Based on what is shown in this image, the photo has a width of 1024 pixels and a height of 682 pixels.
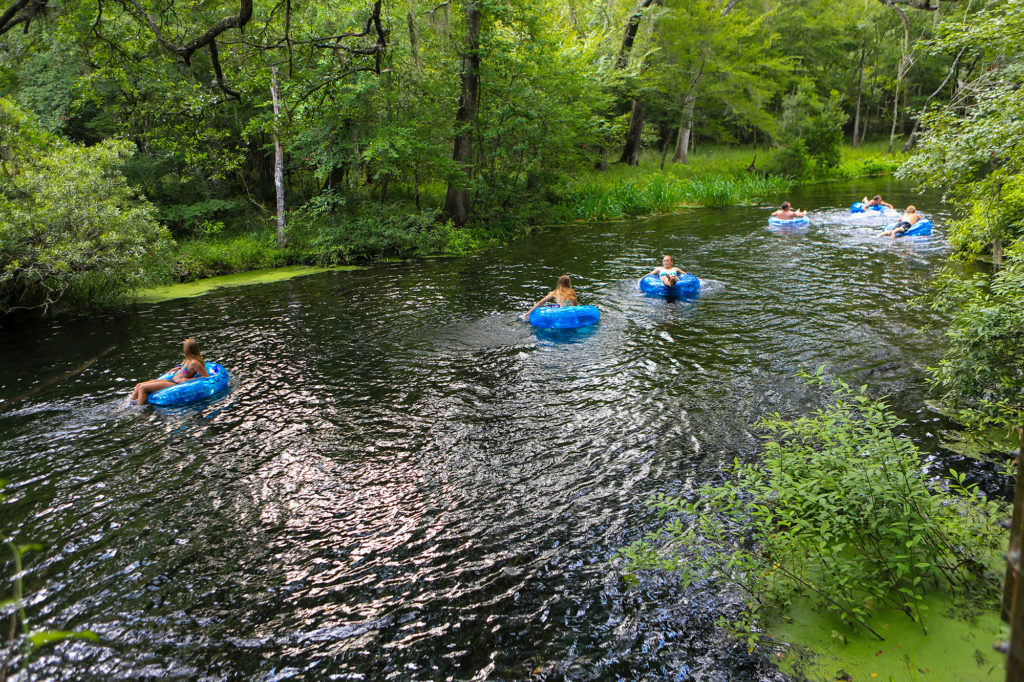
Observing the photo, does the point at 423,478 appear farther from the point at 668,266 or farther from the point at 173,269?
the point at 173,269

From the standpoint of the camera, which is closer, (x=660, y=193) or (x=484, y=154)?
(x=484, y=154)

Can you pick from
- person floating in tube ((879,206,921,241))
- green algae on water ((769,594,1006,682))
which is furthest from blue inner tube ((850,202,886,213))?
green algae on water ((769,594,1006,682))

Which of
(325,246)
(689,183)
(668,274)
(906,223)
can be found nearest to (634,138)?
(689,183)

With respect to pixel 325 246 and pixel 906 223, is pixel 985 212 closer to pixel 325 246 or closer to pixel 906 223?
pixel 906 223

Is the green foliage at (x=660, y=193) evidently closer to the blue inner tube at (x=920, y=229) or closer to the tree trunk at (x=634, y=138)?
the tree trunk at (x=634, y=138)

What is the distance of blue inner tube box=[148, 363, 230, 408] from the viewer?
8.48 meters

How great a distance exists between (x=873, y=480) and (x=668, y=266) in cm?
934

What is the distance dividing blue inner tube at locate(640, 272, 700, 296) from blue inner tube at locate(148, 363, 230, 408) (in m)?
8.39

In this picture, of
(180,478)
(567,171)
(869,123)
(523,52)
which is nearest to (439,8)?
(523,52)

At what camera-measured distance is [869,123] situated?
4944cm

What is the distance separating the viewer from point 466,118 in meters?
20.4

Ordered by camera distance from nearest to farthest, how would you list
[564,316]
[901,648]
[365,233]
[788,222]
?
[901,648], [564,316], [365,233], [788,222]

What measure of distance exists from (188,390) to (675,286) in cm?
909

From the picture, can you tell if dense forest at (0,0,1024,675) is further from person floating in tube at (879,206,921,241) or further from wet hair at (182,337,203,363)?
wet hair at (182,337,203,363)
